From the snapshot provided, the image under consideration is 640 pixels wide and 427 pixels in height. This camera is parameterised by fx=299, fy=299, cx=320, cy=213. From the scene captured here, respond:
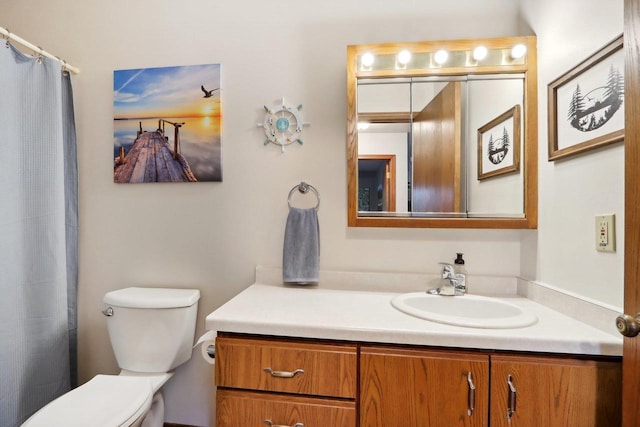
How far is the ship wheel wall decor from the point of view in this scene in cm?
153

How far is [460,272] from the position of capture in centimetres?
139

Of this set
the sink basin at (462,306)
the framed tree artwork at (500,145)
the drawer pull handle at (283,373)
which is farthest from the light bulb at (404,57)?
the drawer pull handle at (283,373)

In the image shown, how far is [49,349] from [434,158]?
2.09m

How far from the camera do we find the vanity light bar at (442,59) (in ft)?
4.40

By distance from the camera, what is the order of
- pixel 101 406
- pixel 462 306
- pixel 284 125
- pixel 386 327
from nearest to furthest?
Answer: 1. pixel 386 327
2. pixel 101 406
3. pixel 462 306
4. pixel 284 125

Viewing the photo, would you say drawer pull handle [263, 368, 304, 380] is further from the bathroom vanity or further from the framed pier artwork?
the framed pier artwork

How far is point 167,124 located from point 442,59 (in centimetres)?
142

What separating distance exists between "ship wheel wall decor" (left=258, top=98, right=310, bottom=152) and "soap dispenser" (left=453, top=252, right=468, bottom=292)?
0.95 m

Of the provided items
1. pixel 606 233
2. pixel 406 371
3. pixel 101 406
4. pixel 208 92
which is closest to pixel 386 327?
pixel 406 371

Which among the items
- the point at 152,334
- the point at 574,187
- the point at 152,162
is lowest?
the point at 152,334

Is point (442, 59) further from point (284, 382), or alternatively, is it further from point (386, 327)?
point (284, 382)

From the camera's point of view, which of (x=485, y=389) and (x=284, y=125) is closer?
(x=485, y=389)

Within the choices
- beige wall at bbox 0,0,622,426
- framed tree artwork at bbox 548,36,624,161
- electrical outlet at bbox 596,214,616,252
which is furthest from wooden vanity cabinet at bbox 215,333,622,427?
framed tree artwork at bbox 548,36,624,161

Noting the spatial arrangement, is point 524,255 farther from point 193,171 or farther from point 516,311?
point 193,171
